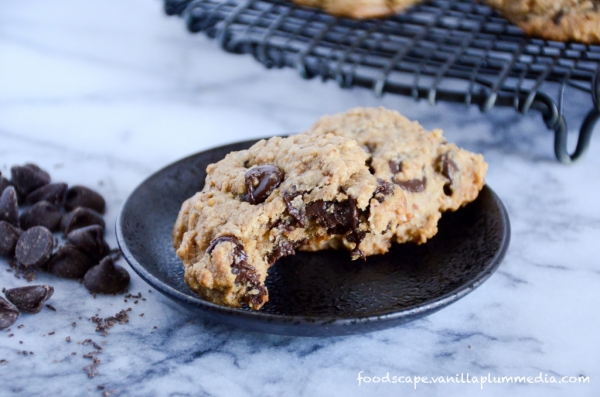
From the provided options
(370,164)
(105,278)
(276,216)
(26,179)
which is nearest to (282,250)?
(276,216)

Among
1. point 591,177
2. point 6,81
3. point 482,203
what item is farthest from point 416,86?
point 6,81

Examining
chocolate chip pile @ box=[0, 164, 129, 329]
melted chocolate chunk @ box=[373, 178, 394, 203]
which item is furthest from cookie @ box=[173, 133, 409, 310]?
chocolate chip pile @ box=[0, 164, 129, 329]

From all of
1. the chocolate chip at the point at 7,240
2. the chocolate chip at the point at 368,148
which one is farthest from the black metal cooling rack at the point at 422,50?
the chocolate chip at the point at 7,240

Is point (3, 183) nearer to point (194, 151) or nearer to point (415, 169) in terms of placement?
point (194, 151)

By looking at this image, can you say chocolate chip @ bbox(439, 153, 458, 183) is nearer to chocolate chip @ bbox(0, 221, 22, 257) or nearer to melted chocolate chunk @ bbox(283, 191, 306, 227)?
melted chocolate chunk @ bbox(283, 191, 306, 227)

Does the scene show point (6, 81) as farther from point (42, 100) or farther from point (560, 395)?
point (560, 395)

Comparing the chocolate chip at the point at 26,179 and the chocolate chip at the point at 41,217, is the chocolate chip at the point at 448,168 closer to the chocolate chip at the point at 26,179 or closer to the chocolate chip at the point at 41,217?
the chocolate chip at the point at 41,217
